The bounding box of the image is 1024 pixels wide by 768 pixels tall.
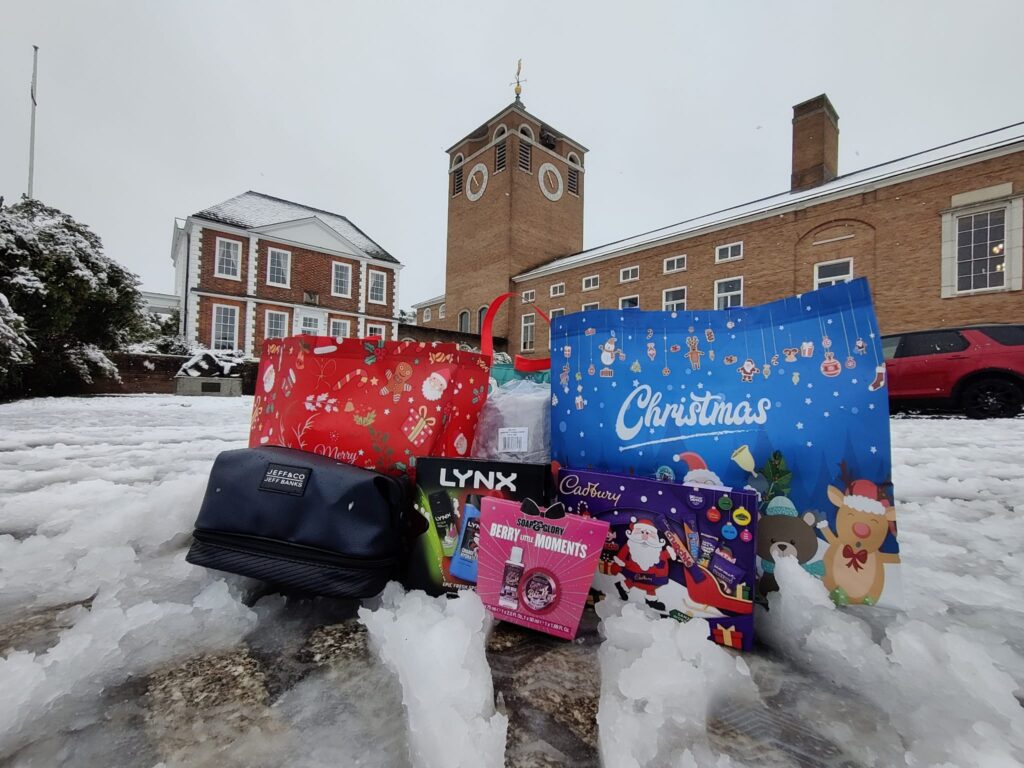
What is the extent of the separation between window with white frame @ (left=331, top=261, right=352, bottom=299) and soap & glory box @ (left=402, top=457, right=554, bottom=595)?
17770 millimetres

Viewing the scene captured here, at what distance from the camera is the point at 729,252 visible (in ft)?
44.2

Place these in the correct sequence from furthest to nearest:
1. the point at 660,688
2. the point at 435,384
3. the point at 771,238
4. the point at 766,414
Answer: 1. the point at 771,238
2. the point at 435,384
3. the point at 766,414
4. the point at 660,688

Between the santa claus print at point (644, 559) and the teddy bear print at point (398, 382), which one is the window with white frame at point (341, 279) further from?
the santa claus print at point (644, 559)

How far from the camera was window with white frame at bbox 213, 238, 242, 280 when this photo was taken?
15039 mm

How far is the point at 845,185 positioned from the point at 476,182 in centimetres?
1443

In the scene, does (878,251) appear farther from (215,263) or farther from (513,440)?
(215,263)

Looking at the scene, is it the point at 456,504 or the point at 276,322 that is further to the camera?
the point at 276,322

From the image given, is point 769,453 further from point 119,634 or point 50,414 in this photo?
point 50,414

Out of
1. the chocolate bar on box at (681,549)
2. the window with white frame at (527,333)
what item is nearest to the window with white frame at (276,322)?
the window with white frame at (527,333)

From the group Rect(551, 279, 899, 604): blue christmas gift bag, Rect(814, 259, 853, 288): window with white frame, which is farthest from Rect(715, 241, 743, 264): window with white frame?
Rect(551, 279, 899, 604): blue christmas gift bag

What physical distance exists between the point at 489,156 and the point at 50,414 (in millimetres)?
18952

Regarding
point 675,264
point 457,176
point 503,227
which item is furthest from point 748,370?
point 457,176

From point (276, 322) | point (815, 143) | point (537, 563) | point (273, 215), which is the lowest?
point (537, 563)

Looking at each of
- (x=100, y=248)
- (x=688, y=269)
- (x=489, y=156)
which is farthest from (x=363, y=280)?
(x=688, y=269)
